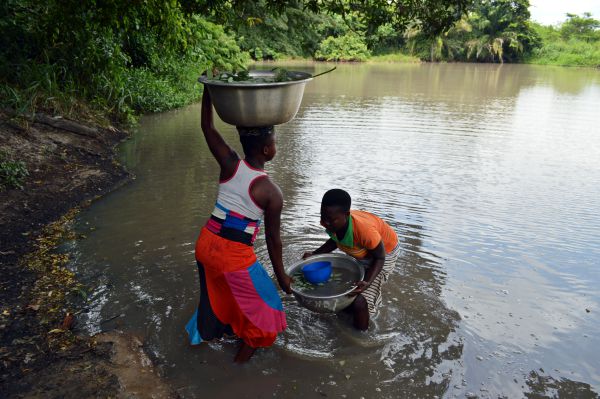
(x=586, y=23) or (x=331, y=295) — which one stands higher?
(x=586, y=23)

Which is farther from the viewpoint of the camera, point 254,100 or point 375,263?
point 375,263

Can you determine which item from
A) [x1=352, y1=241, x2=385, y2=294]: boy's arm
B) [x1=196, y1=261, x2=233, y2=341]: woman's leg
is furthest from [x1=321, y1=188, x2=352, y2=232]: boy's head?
[x1=196, y1=261, x2=233, y2=341]: woman's leg

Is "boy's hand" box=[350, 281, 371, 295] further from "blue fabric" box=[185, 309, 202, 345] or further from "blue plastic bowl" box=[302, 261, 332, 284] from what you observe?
"blue fabric" box=[185, 309, 202, 345]

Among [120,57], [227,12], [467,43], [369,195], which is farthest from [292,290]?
[467,43]

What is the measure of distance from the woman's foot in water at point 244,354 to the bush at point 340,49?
32.9m

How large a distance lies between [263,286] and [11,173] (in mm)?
3588

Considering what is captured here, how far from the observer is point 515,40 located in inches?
1373

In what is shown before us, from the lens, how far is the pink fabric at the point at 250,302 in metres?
2.52

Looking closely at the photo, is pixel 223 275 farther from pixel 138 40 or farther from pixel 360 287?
pixel 138 40

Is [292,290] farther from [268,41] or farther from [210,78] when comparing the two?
[268,41]

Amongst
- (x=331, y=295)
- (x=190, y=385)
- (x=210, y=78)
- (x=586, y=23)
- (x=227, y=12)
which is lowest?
(x=190, y=385)

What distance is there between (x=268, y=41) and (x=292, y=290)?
25.0 metres

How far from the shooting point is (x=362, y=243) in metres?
2.90

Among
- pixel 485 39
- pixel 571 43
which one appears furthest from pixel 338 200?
pixel 571 43
